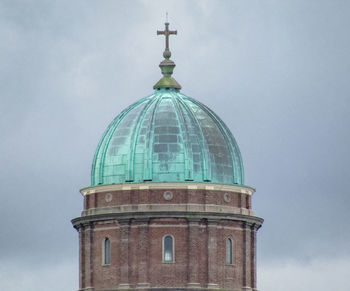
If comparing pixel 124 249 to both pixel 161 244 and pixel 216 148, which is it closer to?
pixel 161 244

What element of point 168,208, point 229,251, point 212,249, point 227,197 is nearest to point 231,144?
point 227,197

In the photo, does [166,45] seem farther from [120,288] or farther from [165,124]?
[120,288]

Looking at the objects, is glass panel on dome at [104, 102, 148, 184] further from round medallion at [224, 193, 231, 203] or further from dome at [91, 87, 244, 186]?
round medallion at [224, 193, 231, 203]

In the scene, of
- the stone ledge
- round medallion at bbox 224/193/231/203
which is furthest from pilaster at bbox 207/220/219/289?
round medallion at bbox 224/193/231/203

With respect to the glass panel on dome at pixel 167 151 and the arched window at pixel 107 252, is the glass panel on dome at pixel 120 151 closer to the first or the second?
the glass panel on dome at pixel 167 151

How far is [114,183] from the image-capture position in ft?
487

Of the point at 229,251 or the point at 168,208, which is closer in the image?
the point at 168,208

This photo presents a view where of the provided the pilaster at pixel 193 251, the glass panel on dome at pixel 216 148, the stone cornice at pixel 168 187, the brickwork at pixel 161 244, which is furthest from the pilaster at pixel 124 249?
the glass panel on dome at pixel 216 148

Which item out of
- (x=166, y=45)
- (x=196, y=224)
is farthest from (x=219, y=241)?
(x=166, y=45)

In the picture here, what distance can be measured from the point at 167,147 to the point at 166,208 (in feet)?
13.1

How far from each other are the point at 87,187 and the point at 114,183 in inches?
107

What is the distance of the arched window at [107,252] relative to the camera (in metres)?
149

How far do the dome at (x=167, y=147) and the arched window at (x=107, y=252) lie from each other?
12.8ft

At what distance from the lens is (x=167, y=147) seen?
147625 millimetres
